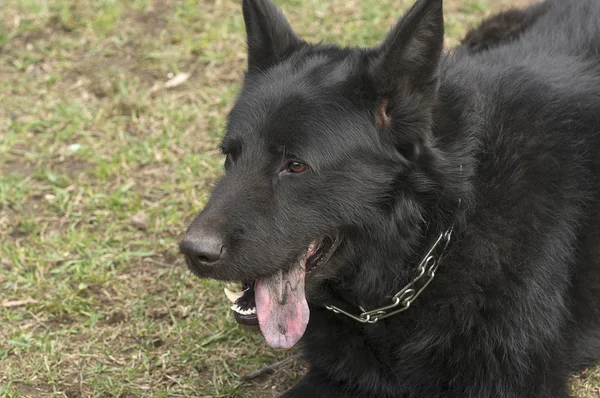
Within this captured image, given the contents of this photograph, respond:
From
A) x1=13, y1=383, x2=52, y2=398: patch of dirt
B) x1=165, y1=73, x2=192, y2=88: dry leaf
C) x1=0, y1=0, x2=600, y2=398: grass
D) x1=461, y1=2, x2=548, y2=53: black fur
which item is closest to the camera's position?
x1=13, y1=383, x2=52, y2=398: patch of dirt

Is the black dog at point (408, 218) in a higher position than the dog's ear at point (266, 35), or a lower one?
lower

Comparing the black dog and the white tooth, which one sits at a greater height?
the black dog

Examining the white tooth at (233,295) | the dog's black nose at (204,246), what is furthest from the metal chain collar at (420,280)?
the dog's black nose at (204,246)

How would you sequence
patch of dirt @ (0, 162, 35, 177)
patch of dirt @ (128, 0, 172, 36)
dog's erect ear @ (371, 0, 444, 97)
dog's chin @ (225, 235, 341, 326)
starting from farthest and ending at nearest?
patch of dirt @ (128, 0, 172, 36) < patch of dirt @ (0, 162, 35, 177) < dog's chin @ (225, 235, 341, 326) < dog's erect ear @ (371, 0, 444, 97)

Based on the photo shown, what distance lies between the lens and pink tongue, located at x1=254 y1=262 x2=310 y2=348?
3.52 meters

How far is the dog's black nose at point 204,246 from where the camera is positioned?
3.31m

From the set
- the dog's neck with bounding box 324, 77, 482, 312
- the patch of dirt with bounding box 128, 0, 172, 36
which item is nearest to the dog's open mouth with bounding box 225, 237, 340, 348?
the dog's neck with bounding box 324, 77, 482, 312

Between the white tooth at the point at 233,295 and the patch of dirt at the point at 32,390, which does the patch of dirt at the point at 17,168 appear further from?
the white tooth at the point at 233,295

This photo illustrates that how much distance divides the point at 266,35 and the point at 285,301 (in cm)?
126

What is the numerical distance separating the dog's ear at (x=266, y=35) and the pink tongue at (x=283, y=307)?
102 centimetres

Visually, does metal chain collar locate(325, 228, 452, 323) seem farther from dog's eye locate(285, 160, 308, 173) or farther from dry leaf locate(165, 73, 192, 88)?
dry leaf locate(165, 73, 192, 88)

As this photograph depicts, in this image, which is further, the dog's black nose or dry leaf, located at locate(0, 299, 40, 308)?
dry leaf, located at locate(0, 299, 40, 308)

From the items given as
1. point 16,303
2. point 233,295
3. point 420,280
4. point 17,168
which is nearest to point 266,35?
point 233,295

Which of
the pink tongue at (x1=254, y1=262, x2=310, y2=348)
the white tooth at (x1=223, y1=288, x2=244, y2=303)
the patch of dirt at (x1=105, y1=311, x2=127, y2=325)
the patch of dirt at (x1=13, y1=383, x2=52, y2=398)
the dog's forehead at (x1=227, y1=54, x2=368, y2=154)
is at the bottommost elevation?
the patch of dirt at (x1=105, y1=311, x2=127, y2=325)
